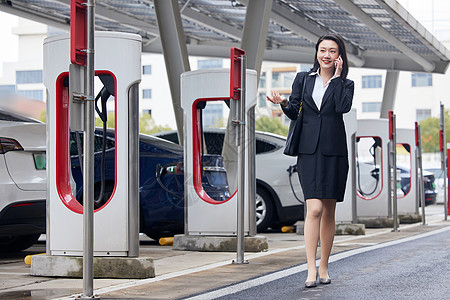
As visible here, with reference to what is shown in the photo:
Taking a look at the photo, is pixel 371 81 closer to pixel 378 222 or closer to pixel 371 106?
pixel 371 106

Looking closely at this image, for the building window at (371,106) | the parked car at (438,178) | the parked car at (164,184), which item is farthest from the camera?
the building window at (371,106)

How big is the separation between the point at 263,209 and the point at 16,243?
4559 millimetres

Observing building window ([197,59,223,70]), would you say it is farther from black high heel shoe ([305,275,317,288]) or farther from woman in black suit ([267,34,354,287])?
black high heel shoe ([305,275,317,288])

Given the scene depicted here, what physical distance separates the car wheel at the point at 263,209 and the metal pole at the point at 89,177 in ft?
24.6

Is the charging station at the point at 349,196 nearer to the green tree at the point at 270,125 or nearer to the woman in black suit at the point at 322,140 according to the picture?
the woman in black suit at the point at 322,140

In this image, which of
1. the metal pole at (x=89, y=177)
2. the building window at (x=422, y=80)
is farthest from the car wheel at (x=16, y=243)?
the building window at (x=422, y=80)

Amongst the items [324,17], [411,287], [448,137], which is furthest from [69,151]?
[448,137]

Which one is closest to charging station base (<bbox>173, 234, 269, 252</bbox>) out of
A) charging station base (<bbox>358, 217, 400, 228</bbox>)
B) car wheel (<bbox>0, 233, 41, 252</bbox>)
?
car wheel (<bbox>0, 233, 41, 252</bbox>)

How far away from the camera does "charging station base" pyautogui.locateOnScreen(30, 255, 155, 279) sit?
6918mm

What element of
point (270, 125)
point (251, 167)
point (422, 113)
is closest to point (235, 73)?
point (251, 167)

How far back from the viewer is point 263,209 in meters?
13.1

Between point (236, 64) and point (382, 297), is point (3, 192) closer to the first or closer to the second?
point (236, 64)

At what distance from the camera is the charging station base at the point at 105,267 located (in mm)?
6918

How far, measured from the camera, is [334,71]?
6.40 meters
